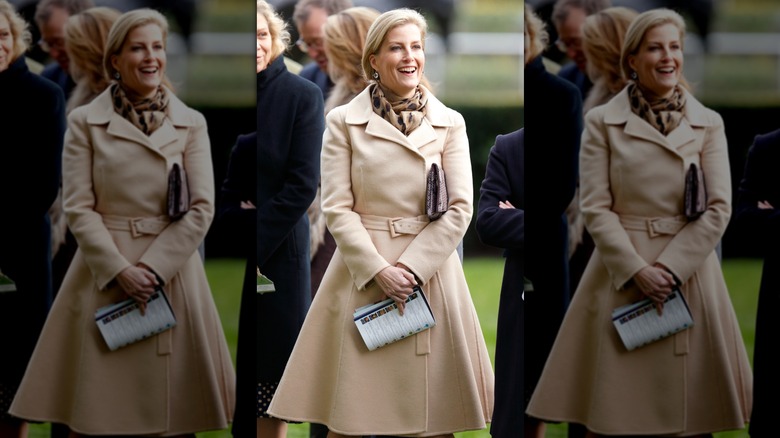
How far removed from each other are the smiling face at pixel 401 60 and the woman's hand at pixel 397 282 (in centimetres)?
74

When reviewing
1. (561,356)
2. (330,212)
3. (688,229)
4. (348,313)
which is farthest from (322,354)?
(688,229)

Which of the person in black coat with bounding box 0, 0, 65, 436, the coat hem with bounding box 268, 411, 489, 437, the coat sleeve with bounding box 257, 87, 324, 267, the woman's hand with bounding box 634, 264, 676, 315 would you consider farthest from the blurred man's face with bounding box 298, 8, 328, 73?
the woman's hand with bounding box 634, 264, 676, 315

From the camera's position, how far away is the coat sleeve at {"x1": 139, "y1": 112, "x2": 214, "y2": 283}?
201 inches

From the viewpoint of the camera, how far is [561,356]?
5238 mm

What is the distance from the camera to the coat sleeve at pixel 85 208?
5102 millimetres

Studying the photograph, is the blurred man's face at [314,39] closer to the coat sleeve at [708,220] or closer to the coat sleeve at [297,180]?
the coat sleeve at [297,180]

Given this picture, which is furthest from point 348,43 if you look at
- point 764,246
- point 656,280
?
point 764,246

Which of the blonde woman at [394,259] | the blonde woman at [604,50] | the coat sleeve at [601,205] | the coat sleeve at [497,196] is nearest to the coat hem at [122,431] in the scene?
the blonde woman at [394,259]

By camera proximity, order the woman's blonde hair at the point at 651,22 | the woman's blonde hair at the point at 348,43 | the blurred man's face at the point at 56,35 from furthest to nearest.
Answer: the woman's blonde hair at the point at 348,43 → the blurred man's face at the point at 56,35 → the woman's blonde hair at the point at 651,22

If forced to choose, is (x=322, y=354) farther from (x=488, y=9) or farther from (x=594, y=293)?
(x=488, y=9)

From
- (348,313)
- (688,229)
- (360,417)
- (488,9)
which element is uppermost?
→ (488,9)

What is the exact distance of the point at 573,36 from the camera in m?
5.17

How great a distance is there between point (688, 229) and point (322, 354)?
5.25ft

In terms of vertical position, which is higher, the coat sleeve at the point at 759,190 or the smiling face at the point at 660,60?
the smiling face at the point at 660,60
